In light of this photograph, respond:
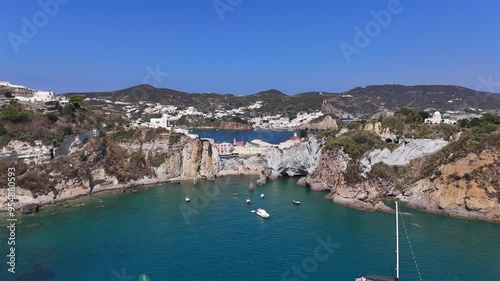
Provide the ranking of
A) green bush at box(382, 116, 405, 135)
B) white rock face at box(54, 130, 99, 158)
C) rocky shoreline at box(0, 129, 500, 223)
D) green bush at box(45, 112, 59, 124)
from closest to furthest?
rocky shoreline at box(0, 129, 500, 223) < white rock face at box(54, 130, 99, 158) < green bush at box(45, 112, 59, 124) < green bush at box(382, 116, 405, 135)

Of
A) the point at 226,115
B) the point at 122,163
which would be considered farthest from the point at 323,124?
the point at 122,163

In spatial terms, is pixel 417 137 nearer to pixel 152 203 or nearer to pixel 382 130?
pixel 382 130

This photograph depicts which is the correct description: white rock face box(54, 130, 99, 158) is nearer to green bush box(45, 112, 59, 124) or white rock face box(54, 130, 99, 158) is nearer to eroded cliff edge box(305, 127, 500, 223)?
green bush box(45, 112, 59, 124)

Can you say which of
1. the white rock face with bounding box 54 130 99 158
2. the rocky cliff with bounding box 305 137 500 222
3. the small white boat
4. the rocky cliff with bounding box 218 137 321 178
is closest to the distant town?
the rocky cliff with bounding box 218 137 321 178

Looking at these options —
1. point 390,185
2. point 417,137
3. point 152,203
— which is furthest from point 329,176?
point 152,203

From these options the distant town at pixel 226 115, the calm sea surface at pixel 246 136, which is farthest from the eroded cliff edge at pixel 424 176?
the calm sea surface at pixel 246 136

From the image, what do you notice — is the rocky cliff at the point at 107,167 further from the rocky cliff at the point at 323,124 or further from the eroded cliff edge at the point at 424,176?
the rocky cliff at the point at 323,124

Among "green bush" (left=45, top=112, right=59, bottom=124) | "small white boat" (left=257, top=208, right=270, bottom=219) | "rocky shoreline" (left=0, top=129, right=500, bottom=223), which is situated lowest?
"small white boat" (left=257, top=208, right=270, bottom=219)
